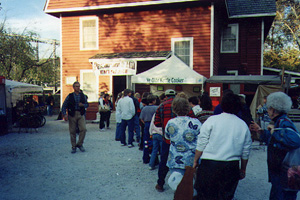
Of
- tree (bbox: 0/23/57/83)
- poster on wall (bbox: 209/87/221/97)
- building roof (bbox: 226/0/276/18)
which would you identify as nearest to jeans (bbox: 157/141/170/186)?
poster on wall (bbox: 209/87/221/97)

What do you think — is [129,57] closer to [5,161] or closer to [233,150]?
[5,161]

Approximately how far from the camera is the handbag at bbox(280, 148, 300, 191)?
258cm

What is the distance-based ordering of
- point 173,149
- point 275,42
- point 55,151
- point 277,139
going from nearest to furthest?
point 277,139
point 173,149
point 55,151
point 275,42

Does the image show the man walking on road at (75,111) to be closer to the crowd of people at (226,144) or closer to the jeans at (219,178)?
the crowd of people at (226,144)

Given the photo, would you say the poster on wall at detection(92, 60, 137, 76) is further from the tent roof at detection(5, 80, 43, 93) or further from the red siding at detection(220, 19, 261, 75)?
the red siding at detection(220, 19, 261, 75)

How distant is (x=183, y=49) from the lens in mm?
14156

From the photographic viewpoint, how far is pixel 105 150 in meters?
7.97

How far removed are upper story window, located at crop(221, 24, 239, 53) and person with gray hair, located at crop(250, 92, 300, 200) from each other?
14.6m

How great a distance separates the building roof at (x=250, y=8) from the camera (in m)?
15.7

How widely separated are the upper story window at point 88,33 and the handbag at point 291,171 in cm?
1411

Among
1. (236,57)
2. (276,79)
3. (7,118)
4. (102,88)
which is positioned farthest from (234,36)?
(7,118)

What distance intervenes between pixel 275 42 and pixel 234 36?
16.9 m

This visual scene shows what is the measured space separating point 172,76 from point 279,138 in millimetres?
8690

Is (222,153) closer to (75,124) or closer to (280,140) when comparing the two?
(280,140)
